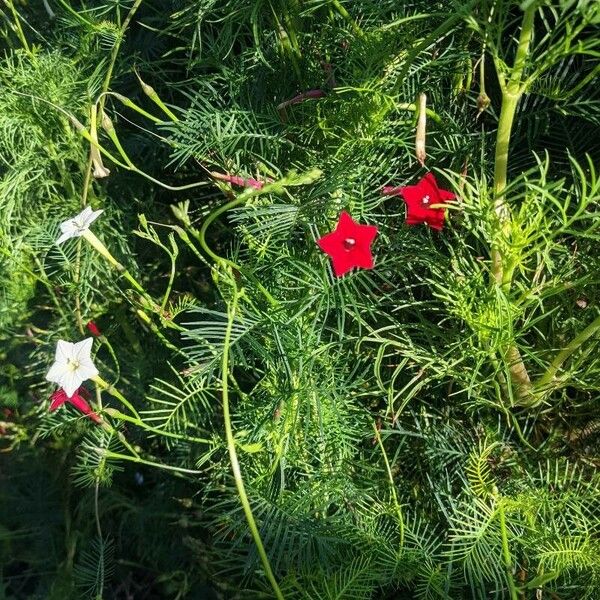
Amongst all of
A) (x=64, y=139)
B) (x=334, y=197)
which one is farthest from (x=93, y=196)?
(x=334, y=197)

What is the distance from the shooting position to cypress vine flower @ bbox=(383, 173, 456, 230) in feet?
2.49

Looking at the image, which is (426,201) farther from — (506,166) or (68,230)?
(68,230)

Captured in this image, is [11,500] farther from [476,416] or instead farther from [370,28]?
[370,28]

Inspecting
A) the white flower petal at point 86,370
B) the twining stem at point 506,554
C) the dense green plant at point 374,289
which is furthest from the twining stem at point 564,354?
the white flower petal at point 86,370

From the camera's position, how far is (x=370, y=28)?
86 centimetres

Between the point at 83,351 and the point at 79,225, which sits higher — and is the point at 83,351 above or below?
below

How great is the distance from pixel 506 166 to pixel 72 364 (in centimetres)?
54

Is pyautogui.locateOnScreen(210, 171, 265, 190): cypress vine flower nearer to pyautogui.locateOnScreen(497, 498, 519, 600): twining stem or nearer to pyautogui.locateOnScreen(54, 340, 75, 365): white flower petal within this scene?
pyautogui.locateOnScreen(54, 340, 75, 365): white flower petal

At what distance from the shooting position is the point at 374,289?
96 centimetres

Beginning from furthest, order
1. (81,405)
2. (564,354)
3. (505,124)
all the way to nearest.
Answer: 1. (81,405)
2. (564,354)
3. (505,124)

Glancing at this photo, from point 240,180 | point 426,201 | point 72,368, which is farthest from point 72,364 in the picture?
point 426,201

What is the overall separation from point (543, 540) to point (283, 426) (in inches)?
12.2

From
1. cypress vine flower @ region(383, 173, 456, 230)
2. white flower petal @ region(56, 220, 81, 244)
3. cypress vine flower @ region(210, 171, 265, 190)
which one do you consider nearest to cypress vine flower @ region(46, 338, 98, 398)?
white flower petal @ region(56, 220, 81, 244)

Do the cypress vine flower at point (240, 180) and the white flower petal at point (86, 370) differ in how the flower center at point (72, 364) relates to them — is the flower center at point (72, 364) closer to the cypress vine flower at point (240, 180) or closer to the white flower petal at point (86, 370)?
the white flower petal at point (86, 370)
